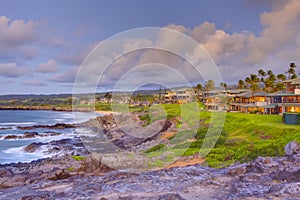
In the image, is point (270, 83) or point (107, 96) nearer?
point (270, 83)

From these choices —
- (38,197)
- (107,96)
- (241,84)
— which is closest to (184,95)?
(241,84)

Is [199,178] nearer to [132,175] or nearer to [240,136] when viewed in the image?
[132,175]

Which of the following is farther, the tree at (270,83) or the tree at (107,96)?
the tree at (107,96)

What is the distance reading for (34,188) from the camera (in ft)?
60.9

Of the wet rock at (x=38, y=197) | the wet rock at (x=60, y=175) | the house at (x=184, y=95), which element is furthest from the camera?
the house at (x=184, y=95)

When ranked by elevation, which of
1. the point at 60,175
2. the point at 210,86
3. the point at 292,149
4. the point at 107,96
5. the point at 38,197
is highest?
the point at 210,86

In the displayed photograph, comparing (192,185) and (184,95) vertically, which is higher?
(184,95)

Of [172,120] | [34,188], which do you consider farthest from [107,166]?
[172,120]

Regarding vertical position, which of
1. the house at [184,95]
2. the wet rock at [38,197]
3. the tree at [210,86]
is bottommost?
the wet rock at [38,197]

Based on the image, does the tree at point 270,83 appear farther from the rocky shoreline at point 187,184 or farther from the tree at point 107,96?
the tree at point 107,96

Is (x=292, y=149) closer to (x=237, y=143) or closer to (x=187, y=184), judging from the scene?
(x=237, y=143)

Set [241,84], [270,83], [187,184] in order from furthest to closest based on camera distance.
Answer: [241,84], [270,83], [187,184]

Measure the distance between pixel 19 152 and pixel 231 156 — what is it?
33.7 m

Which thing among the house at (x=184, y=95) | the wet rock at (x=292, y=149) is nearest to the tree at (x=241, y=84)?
the house at (x=184, y=95)
